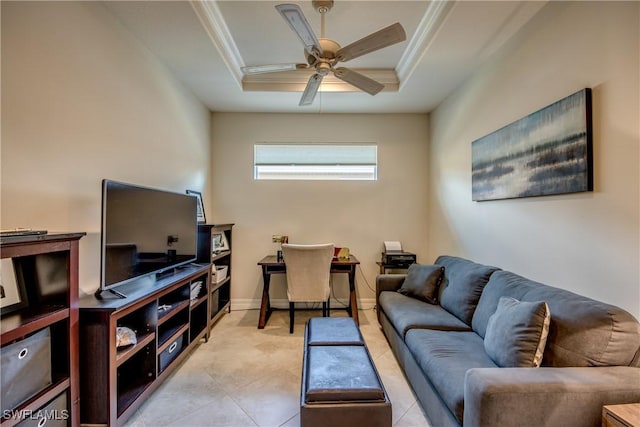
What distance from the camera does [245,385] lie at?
225cm

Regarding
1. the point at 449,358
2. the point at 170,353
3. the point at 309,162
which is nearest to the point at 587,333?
the point at 449,358

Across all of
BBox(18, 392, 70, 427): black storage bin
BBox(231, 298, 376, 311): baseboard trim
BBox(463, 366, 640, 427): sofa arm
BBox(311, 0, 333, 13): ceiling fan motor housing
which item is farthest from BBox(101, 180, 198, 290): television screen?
BBox(463, 366, 640, 427): sofa arm

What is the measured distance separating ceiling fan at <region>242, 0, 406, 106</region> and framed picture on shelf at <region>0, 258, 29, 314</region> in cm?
178

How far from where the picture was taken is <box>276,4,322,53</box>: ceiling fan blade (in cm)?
155

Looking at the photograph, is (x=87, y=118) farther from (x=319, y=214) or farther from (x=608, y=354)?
(x=608, y=354)

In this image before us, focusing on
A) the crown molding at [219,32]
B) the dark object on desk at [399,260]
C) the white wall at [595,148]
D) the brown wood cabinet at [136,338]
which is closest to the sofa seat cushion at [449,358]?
the white wall at [595,148]

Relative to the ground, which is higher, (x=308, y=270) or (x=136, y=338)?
(x=308, y=270)

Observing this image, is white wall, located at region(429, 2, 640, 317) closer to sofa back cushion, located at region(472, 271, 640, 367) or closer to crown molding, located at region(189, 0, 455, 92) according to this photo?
sofa back cushion, located at region(472, 271, 640, 367)

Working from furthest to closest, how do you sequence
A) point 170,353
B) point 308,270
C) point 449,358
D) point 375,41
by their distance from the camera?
point 308,270
point 170,353
point 375,41
point 449,358

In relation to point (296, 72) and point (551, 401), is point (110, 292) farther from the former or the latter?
point (296, 72)

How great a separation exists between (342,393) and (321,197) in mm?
2837

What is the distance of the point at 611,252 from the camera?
1.61 metres

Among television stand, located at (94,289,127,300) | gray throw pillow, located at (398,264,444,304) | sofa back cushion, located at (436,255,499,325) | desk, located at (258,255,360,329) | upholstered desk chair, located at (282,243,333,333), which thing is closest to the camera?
television stand, located at (94,289,127,300)

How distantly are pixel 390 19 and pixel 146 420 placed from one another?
330 cm
